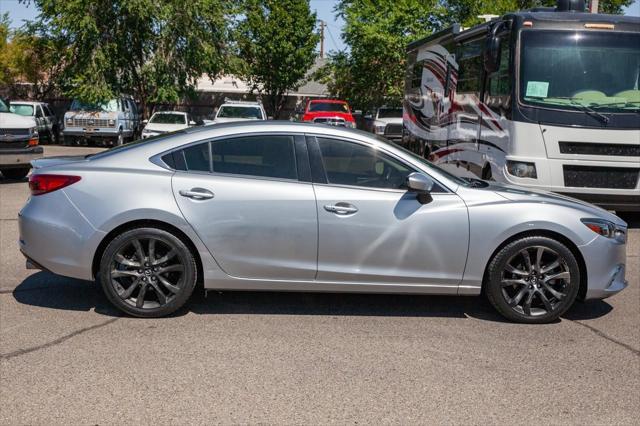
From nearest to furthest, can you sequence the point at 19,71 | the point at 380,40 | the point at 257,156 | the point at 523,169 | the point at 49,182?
the point at 49,182 < the point at 257,156 < the point at 523,169 < the point at 380,40 < the point at 19,71

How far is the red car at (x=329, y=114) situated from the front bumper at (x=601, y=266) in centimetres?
2580

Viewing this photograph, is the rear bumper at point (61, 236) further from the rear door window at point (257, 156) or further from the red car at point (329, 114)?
the red car at point (329, 114)

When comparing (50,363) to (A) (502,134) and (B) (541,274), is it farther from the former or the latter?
(A) (502,134)

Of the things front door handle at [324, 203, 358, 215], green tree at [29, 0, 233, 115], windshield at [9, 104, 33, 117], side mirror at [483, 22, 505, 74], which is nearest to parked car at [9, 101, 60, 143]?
windshield at [9, 104, 33, 117]

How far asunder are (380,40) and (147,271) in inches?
1325

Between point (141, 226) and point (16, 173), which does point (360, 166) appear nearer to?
point (141, 226)

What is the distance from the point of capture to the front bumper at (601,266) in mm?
5855

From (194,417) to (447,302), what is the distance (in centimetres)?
316

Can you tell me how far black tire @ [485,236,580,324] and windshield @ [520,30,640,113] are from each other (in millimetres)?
4817

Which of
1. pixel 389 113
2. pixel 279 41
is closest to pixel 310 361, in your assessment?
pixel 389 113

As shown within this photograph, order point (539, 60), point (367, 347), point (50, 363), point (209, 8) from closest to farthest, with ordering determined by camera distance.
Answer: point (50, 363) < point (367, 347) < point (539, 60) < point (209, 8)

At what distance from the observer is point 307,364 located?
15.8ft

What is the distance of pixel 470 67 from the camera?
12.8m

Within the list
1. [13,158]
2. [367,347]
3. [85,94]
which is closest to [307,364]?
[367,347]
